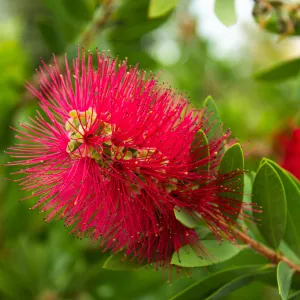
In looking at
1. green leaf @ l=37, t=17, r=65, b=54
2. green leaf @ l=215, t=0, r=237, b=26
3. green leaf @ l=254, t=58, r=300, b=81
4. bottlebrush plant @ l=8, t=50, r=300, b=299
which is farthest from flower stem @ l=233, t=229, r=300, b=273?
green leaf @ l=37, t=17, r=65, b=54

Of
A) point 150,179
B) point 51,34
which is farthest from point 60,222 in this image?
point 150,179

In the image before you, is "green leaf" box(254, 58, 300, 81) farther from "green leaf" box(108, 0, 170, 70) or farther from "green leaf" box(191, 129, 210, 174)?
"green leaf" box(191, 129, 210, 174)

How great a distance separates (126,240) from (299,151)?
2.77ft

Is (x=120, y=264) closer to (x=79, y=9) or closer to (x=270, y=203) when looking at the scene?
(x=270, y=203)

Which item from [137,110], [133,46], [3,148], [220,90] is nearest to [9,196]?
[3,148]

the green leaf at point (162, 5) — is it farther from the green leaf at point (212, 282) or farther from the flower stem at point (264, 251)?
the green leaf at point (212, 282)

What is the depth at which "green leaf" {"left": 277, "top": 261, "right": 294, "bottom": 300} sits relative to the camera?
1.44m

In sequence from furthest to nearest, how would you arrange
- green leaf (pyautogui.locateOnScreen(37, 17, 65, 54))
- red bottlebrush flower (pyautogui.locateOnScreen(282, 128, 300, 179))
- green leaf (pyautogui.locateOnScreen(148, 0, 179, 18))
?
green leaf (pyautogui.locateOnScreen(37, 17, 65, 54)) < red bottlebrush flower (pyautogui.locateOnScreen(282, 128, 300, 179)) < green leaf (pyautogui.locateOnScreen(148, 0, 179, 18))

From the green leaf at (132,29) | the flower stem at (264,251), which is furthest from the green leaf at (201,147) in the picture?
the green leaf at (132,29)

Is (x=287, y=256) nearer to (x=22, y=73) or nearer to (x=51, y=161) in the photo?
(x=51, y=161)

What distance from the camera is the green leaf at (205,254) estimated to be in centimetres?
147

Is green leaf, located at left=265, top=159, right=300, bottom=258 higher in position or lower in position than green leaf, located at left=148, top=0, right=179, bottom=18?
lower

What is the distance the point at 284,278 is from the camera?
1540 millimetres

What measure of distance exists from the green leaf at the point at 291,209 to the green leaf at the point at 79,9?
4.53 feet
